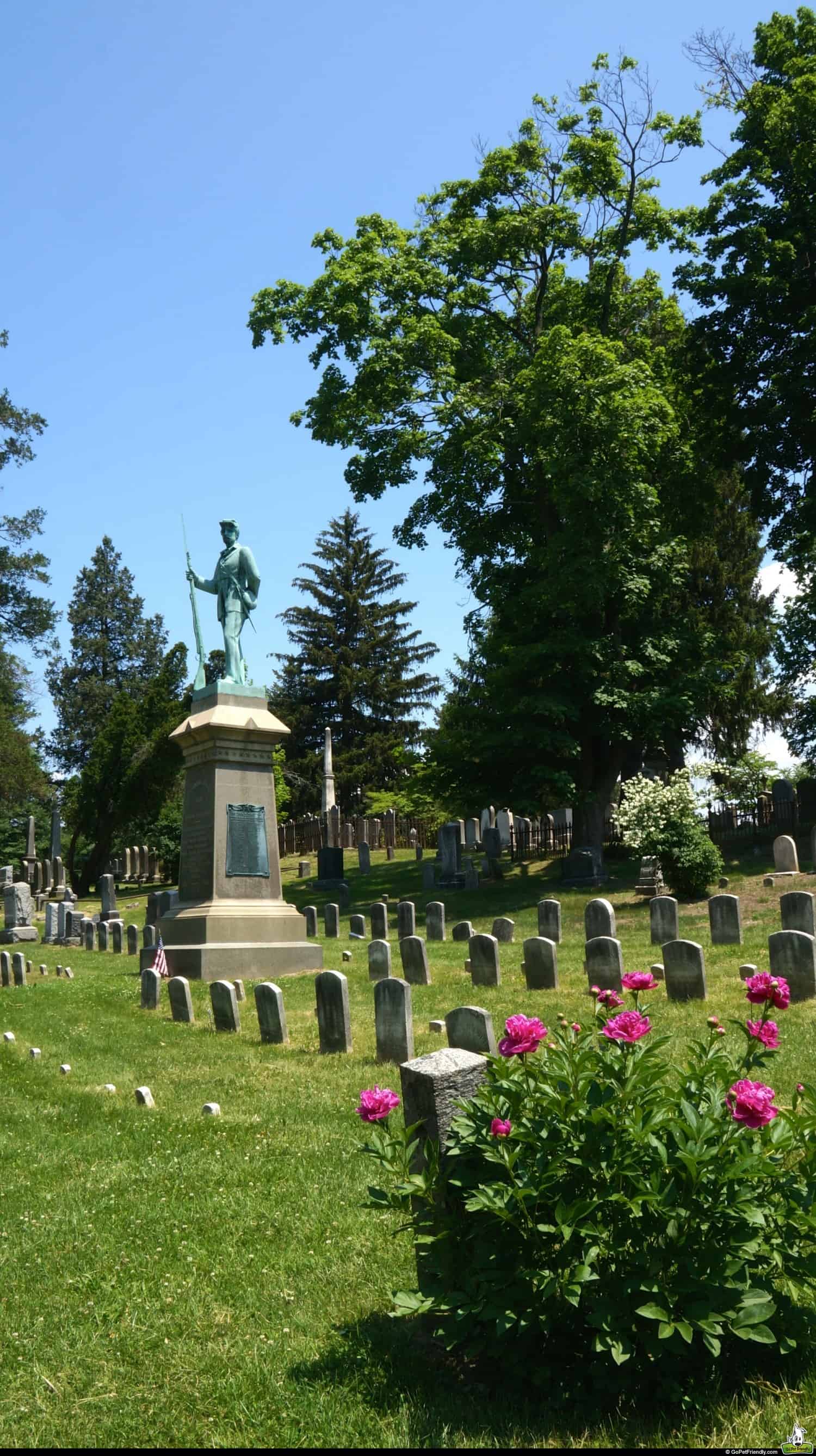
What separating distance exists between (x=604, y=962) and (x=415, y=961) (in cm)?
283

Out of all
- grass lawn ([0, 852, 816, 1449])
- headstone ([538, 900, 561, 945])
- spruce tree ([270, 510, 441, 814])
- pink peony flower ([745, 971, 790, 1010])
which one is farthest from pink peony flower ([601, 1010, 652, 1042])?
spruce tree ([270, 510, 441, 814])

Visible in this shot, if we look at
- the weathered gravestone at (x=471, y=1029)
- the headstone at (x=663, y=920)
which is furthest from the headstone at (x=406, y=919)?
the weathered gravestone at (x=471, y=1029)

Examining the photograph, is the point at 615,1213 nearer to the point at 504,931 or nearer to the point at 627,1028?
the point at 627,1028

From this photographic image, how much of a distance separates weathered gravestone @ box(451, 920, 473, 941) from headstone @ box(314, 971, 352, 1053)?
8249 millimetres

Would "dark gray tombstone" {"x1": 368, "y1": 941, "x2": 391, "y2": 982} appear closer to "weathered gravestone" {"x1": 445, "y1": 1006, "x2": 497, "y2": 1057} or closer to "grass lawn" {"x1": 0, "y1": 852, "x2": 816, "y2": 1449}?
"grass lawn" {"x1": 0, "y1": 852, "x2": 816, "y2": 1449}

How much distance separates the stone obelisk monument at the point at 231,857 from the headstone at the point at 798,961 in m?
7.91

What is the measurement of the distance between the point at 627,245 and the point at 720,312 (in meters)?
3.16

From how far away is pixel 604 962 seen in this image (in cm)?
1167

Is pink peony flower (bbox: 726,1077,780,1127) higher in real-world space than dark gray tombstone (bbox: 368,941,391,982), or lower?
higher

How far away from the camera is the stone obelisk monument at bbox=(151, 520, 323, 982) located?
1644cm

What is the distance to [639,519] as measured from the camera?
26656 mm

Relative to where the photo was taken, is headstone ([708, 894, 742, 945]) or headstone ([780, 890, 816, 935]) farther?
headstone ([708, 894, 742, 945])

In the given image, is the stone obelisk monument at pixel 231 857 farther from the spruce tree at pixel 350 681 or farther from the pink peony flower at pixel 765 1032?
the spruce tree at pixel 350 681

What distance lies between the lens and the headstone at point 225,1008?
11.7 m
